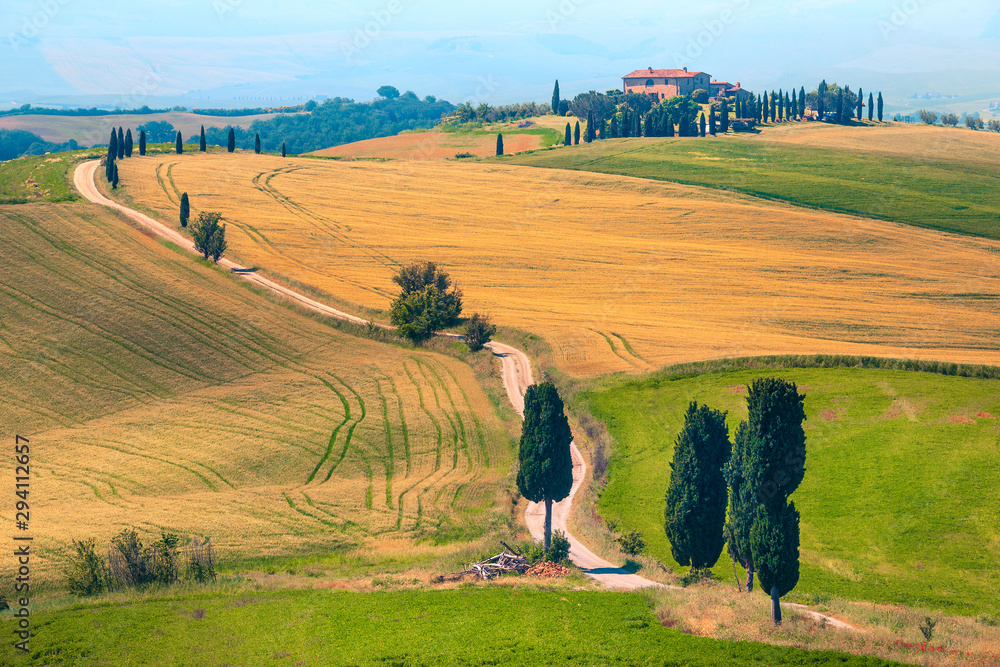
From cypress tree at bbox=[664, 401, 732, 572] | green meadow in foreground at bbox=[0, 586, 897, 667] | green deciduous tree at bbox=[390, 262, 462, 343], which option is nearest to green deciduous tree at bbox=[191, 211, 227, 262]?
green deciduous tree at bbox=[390, 262, 462, 343]

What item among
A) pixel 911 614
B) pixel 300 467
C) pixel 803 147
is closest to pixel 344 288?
pixel 300 467

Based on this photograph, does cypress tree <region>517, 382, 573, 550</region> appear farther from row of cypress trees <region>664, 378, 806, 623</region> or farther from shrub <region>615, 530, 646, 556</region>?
row of cypress trees <region>664, 378, 806, 623</region>

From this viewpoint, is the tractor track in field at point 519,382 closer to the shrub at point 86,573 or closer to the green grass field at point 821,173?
the shrub at point 86,573

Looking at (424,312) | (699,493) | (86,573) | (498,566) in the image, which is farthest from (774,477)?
(424,312)

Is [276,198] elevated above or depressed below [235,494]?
above

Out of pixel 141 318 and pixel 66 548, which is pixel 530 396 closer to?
pixel 66 548
